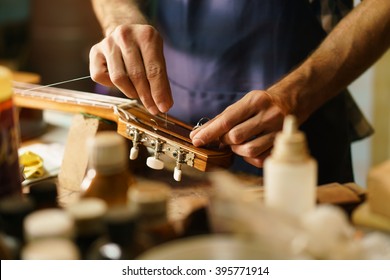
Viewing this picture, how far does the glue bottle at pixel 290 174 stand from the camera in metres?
0.77

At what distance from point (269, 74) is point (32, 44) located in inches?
103

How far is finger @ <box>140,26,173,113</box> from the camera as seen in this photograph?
1352 millimetres

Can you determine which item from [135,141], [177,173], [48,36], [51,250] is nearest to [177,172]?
[177,173]

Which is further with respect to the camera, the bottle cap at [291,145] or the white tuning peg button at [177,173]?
the white tuning peg button at [177,173]

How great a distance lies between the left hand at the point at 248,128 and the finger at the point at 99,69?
257 mm

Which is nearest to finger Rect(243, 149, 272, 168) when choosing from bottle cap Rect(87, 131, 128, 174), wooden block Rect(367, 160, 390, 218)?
wooden block Rect(367, 160, 390, 218)

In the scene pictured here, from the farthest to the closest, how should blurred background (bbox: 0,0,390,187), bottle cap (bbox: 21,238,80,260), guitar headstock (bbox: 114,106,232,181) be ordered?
blurred background (bbox: 0,0,390,187) → guitar headstock (bbox: 114,106,232,181) → bottle cap (bbox: 21,238,80,260)

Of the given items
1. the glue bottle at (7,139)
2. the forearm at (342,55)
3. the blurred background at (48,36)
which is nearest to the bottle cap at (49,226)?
the glue bottle at (7,139)

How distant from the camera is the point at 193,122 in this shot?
167 cm

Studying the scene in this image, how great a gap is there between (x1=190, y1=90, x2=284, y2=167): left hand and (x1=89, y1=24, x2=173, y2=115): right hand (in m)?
0.12

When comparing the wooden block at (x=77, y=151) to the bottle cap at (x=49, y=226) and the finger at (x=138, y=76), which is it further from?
the bottle cap at (x=49, y=226)

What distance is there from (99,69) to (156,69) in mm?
138

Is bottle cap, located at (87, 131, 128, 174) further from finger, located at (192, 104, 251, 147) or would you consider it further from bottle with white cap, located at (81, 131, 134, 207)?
finger, located at (192, 104, 251, 147)

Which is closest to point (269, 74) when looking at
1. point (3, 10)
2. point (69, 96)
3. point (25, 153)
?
point (69, 96)
